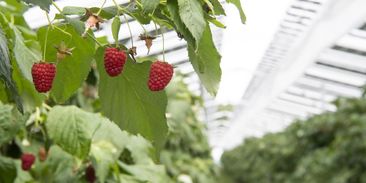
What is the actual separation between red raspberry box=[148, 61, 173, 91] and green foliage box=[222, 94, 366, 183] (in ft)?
9.61

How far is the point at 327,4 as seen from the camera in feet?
16.6

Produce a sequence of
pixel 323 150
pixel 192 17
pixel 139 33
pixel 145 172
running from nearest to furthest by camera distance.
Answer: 1. pixel 192 17
2. pixel 139 33
3. pixel 145 172
4. pixel 323 150

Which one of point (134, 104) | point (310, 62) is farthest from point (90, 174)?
point (310, 62)

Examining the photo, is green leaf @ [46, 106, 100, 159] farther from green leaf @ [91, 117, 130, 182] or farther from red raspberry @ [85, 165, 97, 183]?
red raspberry @ [85, 165, 97, 183]

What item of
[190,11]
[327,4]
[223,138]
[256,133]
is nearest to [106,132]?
[190,11]

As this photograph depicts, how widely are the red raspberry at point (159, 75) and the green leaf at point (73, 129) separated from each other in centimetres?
56

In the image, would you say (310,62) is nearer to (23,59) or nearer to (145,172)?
(145,172)

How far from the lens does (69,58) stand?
52.2 inches

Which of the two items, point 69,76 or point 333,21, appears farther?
point 333,21

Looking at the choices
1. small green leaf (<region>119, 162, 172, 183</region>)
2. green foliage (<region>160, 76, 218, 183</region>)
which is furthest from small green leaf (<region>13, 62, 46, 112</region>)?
green foliage (<region>160, 76, 218, 183</region>)

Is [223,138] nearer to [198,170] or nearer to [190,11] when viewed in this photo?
[198,170]

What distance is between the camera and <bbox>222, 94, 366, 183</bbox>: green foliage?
7363mm

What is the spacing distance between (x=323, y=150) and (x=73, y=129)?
752 cm

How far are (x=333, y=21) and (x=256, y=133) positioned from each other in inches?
606
